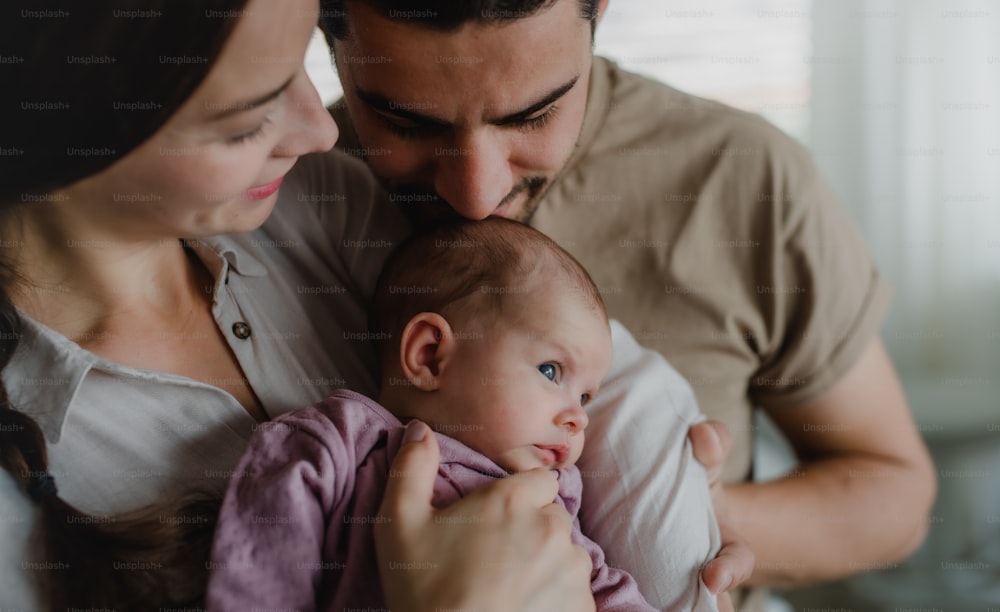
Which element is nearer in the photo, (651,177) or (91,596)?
(91,596)

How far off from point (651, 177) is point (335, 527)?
0.77 metres

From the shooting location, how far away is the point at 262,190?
0.94 meters

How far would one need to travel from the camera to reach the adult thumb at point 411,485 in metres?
0.85

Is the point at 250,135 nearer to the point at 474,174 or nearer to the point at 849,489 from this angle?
the point at 474,174

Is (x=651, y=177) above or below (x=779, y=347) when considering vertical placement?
above

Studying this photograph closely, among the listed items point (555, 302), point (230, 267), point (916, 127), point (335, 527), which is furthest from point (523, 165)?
point (916, 127)

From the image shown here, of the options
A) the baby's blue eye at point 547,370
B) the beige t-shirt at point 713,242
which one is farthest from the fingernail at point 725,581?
the beige t-shirt at point 713,242

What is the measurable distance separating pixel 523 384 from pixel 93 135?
491 mm

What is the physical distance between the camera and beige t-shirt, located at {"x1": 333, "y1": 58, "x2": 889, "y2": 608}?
137 cm

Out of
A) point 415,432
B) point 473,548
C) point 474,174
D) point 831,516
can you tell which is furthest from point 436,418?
point 831,516

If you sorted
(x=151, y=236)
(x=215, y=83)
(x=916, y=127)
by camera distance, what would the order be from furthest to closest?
(x=916, y=127) → (x=151, y=236) → (x=215, y=83)

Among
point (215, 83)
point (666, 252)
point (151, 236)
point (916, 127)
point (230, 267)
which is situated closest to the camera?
point (215, 83)

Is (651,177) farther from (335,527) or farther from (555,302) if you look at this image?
(335,527)

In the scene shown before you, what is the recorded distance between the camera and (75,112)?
32.7 inches
